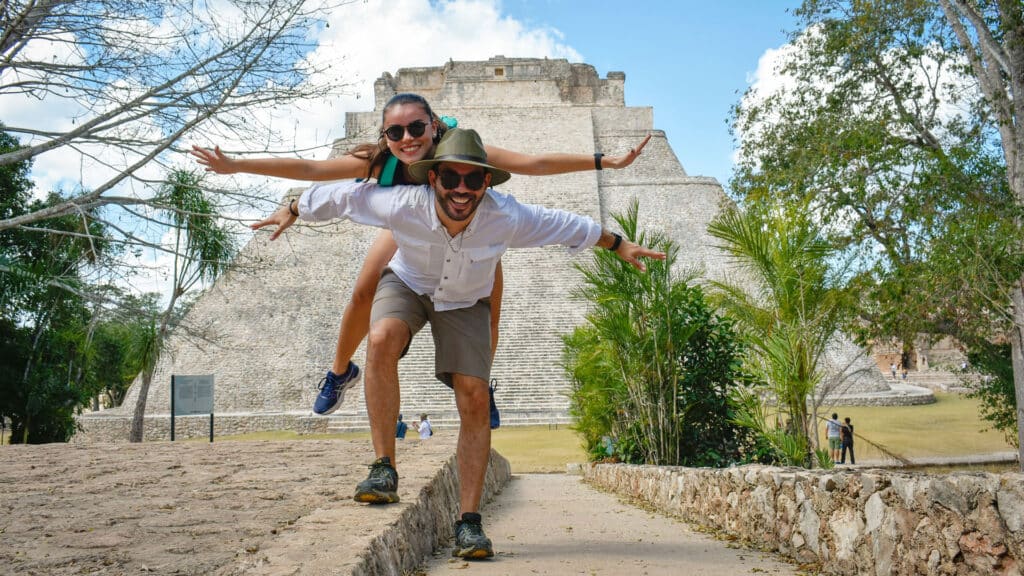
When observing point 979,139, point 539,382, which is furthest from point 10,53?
point 539,382

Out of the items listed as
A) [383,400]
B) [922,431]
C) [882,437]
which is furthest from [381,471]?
[922,431]

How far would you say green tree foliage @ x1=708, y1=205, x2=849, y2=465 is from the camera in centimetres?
443

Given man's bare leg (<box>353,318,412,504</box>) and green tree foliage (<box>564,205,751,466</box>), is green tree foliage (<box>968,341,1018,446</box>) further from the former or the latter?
man's bare leg (<box>353,318,412,504</box>)

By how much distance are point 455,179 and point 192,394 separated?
9.67m

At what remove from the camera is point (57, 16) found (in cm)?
461

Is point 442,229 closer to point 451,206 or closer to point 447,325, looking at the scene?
point 451,206

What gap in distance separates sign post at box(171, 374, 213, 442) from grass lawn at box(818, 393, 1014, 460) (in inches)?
310

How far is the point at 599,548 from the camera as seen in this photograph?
2807mm

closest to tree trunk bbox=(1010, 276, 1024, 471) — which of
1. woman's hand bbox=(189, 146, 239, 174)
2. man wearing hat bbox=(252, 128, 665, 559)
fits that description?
man wearing hat bbox=(252, 128, 665, 559)

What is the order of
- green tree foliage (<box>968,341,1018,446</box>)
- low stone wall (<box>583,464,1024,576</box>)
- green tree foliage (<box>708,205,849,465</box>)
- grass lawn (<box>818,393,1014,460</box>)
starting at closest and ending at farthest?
1. low stone wall (<box>583,464,1024,576</box>)
2. green tree foliage (<box>708,205,849,465</box>)
3. green tree foliage (<box>968,341,1018,446</box>)
4. grass lawn (<box>818,393,1014,460</box>)

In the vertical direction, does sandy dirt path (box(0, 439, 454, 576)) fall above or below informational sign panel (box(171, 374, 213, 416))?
below

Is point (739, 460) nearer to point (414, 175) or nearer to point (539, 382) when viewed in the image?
point (414, 175)

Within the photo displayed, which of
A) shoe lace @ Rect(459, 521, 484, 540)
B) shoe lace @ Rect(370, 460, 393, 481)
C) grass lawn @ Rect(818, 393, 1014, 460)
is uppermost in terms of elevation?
shoe lace @ Rect(370, 460, 393, 481)

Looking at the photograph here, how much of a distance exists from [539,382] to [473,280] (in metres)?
16.4
